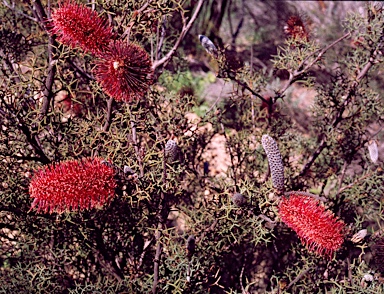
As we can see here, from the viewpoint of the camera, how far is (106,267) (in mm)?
1393

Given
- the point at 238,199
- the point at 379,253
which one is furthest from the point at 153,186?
Result: the point at 379,253

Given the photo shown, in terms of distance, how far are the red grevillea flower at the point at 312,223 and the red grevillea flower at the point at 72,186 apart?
0.41 m

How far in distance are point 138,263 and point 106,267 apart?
126 millimetres

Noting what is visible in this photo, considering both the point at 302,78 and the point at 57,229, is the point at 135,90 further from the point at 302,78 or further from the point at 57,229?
the point at 302,78

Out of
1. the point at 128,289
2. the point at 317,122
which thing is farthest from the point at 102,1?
the point at 317,122

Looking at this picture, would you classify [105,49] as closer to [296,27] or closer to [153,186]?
[153,186]

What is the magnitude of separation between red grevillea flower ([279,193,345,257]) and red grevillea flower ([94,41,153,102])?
16.9 inches

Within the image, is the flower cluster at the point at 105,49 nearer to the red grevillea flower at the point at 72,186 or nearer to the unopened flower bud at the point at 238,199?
the red grevillea flower at the point at 72,186

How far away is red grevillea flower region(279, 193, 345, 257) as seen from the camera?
102cm

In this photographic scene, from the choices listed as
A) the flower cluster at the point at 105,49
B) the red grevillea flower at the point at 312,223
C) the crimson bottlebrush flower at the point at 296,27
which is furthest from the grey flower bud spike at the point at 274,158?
the crimson bottlebrush flower at the point at 296,27

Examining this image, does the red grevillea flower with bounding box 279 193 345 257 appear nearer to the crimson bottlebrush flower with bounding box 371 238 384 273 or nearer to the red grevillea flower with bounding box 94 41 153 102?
the crimson bottlebrush flower with bounding box 371 238 384 273

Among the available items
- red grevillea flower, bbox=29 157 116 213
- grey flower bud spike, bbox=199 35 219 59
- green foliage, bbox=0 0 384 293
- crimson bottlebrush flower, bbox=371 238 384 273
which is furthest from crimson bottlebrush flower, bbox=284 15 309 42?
red grevillea flower, bbox=29 157 116 213

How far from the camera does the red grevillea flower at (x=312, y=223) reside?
1.02m

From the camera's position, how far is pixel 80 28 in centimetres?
96
